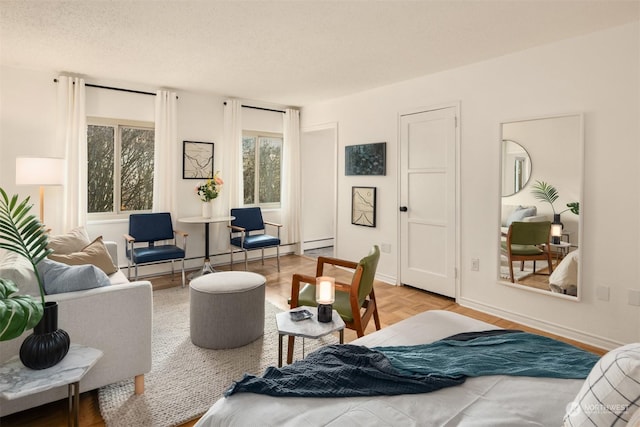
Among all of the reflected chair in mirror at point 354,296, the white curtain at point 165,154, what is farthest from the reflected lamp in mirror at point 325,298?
the white curtain at point 165,154

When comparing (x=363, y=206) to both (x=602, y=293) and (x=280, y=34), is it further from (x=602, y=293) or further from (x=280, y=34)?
(x=602, y=293)

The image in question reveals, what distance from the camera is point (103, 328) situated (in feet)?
6.89

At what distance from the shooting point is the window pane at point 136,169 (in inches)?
191

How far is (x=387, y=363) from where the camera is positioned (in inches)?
60.0

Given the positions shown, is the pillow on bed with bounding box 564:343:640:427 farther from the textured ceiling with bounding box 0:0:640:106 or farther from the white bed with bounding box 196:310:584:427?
the textured ceiling with bounding box 0:0:640:106

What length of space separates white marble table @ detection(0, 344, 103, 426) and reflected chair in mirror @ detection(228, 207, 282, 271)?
3135 mm

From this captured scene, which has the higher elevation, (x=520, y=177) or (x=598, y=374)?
(x=520, y=177)

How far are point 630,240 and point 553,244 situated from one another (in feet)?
1.81

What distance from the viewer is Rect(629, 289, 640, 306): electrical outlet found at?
9.26 feet

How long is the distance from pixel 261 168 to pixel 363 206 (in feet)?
6.40

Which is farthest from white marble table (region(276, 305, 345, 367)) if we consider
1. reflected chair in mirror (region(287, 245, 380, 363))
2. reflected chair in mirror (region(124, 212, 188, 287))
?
reflected chair in mirror (region(124, 212, 188, 287))

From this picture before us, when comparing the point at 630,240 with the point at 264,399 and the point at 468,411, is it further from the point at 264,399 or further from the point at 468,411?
the point at 264,399

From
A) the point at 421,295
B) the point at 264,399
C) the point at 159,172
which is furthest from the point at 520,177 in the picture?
the point at 159,172

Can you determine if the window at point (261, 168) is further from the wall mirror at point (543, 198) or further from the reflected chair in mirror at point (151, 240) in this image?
the wall mirror at point (543, 198)
